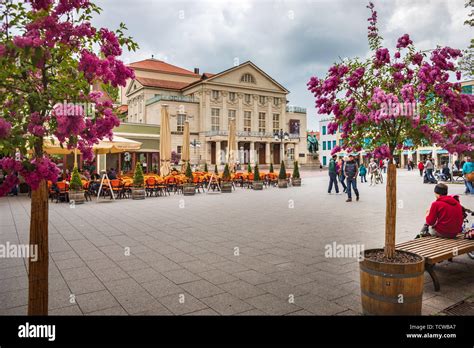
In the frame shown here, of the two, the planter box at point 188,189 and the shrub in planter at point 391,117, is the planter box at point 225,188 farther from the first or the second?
the shrub in planter at point 391,117

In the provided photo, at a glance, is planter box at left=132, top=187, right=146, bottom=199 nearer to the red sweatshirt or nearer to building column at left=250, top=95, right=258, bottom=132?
the red sweatshirt

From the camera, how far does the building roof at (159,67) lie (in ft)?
207

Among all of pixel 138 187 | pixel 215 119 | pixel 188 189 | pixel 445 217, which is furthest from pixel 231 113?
pixel 445 217

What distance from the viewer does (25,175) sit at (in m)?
2.51

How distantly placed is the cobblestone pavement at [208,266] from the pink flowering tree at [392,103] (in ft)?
4.36

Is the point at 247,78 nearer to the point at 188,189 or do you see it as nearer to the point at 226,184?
the point at 226,184

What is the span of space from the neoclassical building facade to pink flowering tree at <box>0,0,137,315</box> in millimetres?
48404

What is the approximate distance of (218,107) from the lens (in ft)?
191

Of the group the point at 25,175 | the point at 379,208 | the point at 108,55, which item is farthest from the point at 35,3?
the point at 379,208

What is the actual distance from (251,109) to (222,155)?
38.1 ft

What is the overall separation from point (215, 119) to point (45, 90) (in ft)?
185

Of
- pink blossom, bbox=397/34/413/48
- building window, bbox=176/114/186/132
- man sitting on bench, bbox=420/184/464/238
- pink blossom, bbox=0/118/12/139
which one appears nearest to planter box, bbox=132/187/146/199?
man sitting on bench, bbox=420/184/464/238
